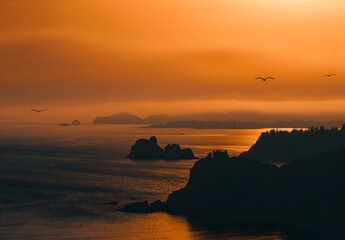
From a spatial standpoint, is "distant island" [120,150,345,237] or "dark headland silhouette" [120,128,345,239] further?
"distant island" [120,150,345,237]

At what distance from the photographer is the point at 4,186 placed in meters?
170

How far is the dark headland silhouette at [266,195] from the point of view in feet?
373

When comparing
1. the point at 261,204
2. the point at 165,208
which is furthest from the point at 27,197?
the point at 261,204

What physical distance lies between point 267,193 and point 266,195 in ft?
1.48

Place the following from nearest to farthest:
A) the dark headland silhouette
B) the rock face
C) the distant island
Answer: the dark headland silhouette → the distant island → the rock face

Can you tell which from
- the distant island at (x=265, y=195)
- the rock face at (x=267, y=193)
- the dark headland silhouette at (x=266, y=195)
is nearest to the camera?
the dark headland silhouette at (x=266, y=195)

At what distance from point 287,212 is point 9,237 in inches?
2053

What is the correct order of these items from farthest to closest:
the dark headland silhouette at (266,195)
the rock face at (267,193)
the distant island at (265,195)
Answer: the rock face at (267,193), the distant island at (265,195), the dark headland silhouette at (266,195)

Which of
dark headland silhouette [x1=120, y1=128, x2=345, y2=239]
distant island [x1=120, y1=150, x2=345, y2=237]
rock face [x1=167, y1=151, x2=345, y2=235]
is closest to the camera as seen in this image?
dark headland silhouette [x1=120, y1=128, x2=345, y2=239]

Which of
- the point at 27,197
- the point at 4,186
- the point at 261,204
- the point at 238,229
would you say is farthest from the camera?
the point at 4,186

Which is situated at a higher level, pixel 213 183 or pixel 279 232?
pixel 213 183

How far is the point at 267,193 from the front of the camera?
123 meters

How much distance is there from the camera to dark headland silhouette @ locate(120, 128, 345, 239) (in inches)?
4471

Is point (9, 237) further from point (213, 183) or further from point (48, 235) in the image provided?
point (213, 183)
